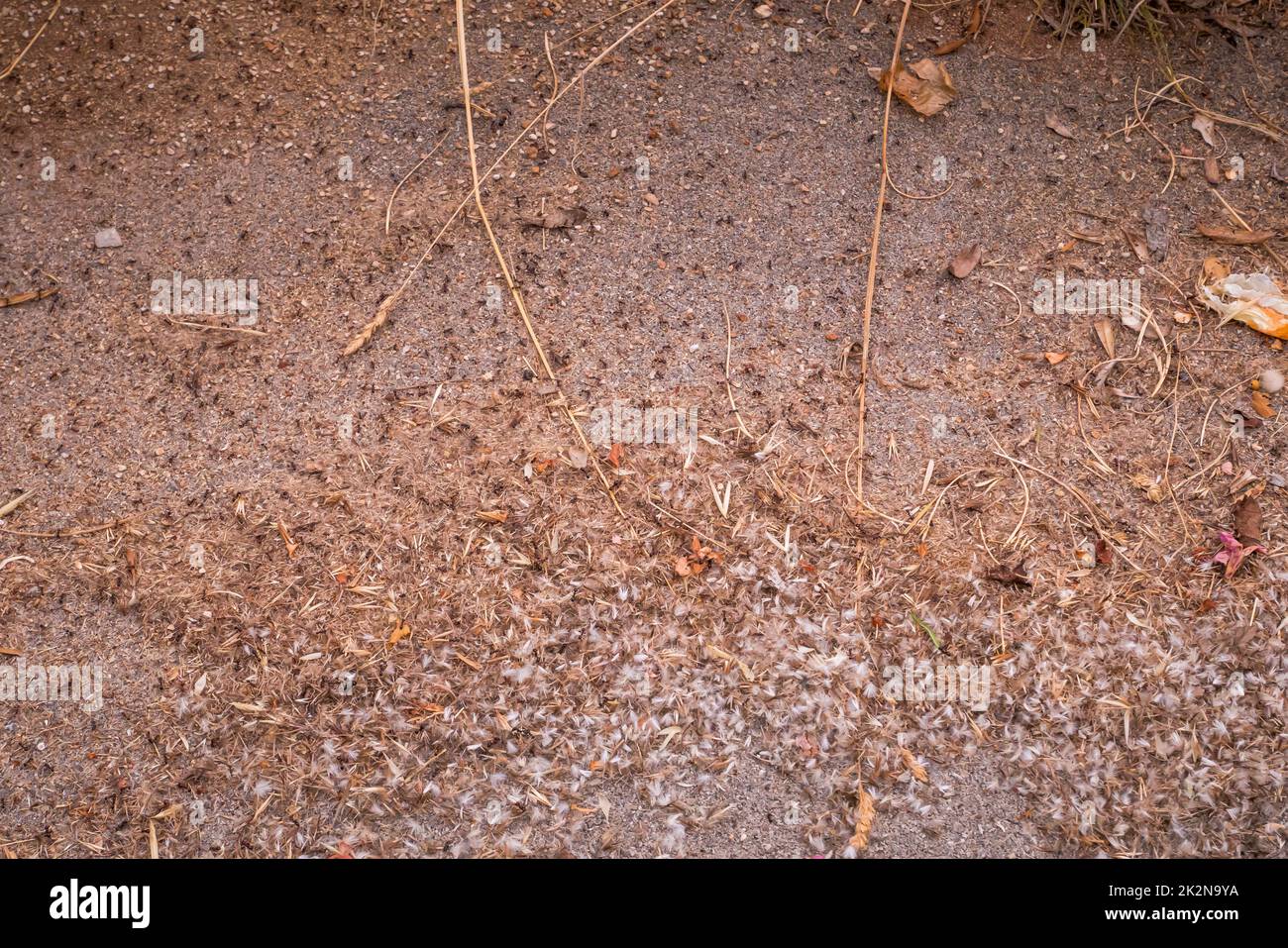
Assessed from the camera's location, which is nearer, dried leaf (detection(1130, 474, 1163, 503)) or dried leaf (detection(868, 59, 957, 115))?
dried leaf (detection(1130, 474, 1163, 503))

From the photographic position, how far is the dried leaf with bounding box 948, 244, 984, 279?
2.38 metres

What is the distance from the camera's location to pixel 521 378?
7.60 feet

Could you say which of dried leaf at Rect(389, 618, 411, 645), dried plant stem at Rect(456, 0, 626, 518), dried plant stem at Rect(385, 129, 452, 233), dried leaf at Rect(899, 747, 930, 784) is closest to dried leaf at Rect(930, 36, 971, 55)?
dried plant stem at Rect(456, 0, 626, 518)

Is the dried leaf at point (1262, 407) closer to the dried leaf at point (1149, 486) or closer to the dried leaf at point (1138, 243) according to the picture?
the dried leaf at point (1149, 486)

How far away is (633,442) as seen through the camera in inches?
89.4

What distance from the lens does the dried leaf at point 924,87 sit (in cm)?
246

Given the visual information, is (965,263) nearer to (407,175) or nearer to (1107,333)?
(1107,333)

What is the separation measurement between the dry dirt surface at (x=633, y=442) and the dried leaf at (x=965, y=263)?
0.03 meters

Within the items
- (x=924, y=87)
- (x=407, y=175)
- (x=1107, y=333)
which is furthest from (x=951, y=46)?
(x=407, y=175)

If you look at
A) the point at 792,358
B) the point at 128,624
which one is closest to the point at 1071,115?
the point at 792,358

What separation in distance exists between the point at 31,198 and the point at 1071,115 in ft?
9.74

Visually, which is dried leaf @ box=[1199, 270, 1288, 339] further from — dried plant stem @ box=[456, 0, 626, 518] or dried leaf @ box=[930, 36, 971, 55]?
dried plant stem @ box=[456, 0, 626, 518]

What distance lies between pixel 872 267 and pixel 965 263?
0.26 meters

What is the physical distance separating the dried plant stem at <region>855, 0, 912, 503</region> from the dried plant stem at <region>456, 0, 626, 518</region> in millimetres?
665
